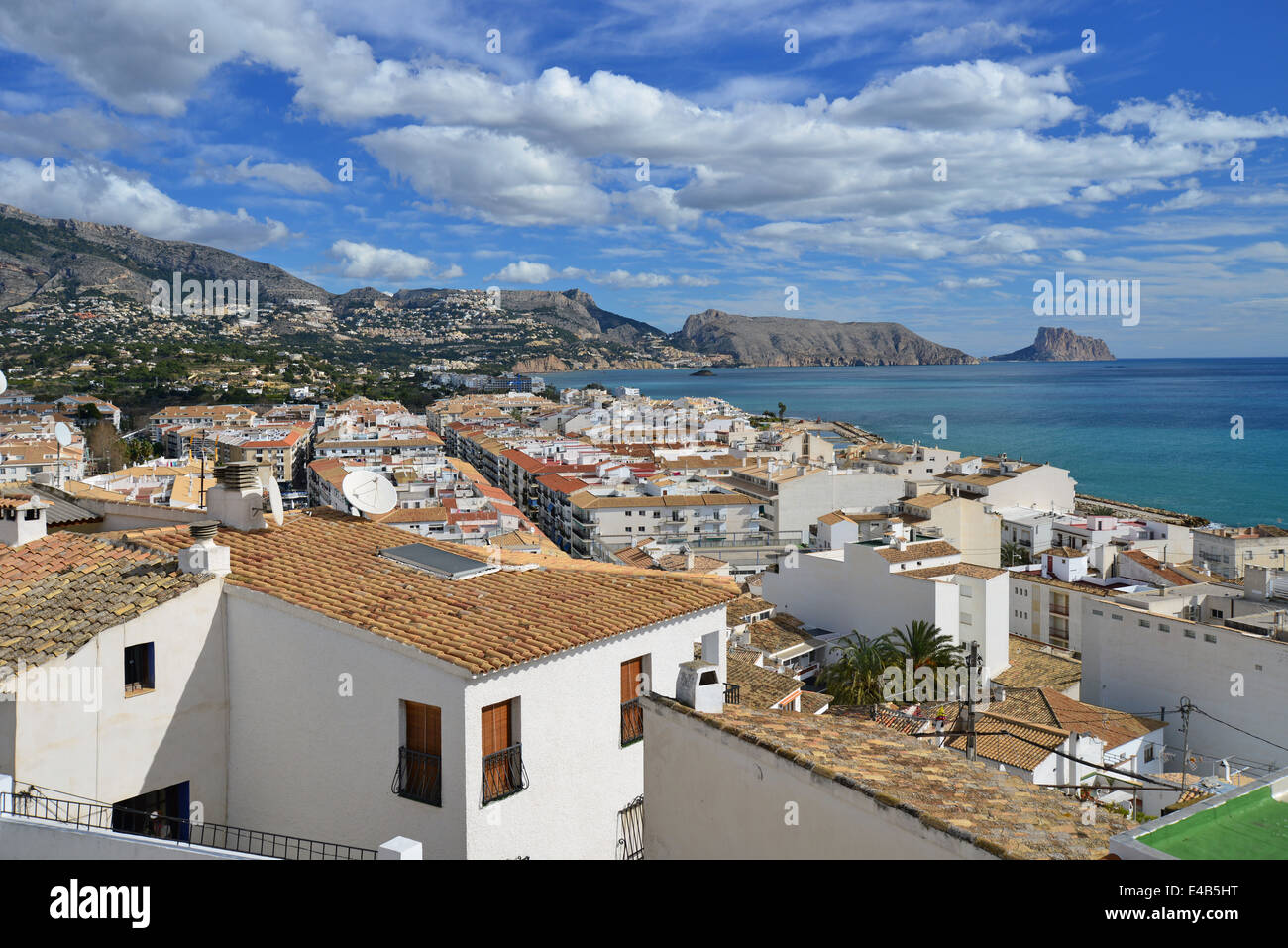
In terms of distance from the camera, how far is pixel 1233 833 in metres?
3.52

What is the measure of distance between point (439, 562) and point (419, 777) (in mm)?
2199

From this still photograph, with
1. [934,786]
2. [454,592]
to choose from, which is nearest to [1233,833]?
[934,786]

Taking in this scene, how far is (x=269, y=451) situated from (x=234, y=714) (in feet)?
208

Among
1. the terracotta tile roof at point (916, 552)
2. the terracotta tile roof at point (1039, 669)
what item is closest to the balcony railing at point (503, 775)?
the terracotta tile roof at point (1039, 669)

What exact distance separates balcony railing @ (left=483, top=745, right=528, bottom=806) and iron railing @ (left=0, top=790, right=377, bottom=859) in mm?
869

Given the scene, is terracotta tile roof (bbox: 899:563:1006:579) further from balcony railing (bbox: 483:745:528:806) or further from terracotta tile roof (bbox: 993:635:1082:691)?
balcony railing (bbox: 483:745:528:806)

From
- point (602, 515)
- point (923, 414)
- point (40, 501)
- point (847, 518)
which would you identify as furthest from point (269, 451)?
point (923, 414)

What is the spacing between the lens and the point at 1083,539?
134 ft

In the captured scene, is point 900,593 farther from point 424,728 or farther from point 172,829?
point 172,829

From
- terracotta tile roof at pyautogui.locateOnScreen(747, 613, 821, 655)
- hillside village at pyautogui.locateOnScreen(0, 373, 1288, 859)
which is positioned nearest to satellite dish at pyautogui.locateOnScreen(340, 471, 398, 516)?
hillside village at pyautogui.locateOnScreen(0, 373, 1288, 859)

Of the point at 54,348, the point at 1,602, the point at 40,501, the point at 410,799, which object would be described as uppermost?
the point at 54,348

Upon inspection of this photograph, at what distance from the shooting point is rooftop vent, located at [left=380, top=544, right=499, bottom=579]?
24.7 ft

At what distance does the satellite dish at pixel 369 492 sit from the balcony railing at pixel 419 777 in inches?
145
